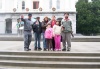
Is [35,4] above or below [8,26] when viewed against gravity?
above

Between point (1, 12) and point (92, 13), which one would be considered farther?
point (92, 13)

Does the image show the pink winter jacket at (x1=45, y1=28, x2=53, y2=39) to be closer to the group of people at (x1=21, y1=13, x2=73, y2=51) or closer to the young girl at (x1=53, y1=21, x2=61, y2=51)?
the group of people at (x1=21, y1=13, x2=73, y2=51)

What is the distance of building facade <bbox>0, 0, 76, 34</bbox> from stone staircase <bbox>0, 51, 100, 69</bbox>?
3408 centimetres

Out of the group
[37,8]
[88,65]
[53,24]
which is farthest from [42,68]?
[37,8]

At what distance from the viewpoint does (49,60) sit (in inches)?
398

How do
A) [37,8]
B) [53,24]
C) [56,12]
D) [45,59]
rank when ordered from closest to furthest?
[45,59]
[53,24]
[56,12]
[37,8]

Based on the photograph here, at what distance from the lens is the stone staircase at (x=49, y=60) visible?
31.4ft

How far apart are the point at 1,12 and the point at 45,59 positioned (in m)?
37.3

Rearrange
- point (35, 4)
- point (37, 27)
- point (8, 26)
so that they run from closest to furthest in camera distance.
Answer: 1. point (37, 27)
2. point (35, 4)
3. point (8, 26)

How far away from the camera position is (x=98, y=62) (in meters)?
9.82

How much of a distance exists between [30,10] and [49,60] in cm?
3694

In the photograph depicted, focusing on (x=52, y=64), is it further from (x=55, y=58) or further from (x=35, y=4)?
(x=35, y=4)

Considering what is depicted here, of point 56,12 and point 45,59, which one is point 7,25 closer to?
point 56,12

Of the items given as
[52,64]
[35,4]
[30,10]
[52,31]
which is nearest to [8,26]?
[30,10]
